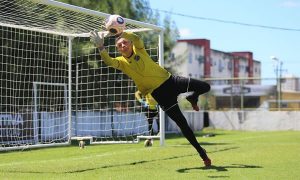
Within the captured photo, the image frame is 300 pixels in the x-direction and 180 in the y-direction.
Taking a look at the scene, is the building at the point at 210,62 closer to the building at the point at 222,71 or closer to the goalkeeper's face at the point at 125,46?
the building at the point at 222,71

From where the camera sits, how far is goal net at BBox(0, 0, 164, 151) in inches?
649

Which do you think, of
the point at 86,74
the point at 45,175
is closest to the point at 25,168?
the point at 45,175

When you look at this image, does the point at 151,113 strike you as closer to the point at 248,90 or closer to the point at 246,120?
the point at 246,120

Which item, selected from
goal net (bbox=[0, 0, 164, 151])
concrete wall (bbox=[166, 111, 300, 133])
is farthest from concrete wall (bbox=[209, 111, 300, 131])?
goal net (bbox=[0, 0, 164, 151])

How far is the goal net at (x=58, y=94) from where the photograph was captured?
16484mm

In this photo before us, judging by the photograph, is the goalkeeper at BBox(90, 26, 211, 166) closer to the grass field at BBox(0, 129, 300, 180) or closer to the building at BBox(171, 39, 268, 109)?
the grass field at BBox(0, 129, 300, 180)

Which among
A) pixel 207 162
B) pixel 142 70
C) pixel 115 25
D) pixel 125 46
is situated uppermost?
pixel 115 25

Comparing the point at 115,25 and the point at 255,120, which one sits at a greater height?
the point at 115,25

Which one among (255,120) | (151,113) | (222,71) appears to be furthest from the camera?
(222,71)

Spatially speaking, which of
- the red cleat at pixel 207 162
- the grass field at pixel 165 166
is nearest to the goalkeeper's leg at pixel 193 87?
the red cleat at pixel 207 162

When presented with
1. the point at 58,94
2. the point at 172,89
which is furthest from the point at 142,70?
the point at 58,94

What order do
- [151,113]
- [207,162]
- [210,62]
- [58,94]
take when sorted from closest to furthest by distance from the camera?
[207,162], [151,113], [58,94], [210,62]

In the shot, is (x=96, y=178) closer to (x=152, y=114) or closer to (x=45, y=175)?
(x=45, y=175)

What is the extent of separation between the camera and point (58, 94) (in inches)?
749
